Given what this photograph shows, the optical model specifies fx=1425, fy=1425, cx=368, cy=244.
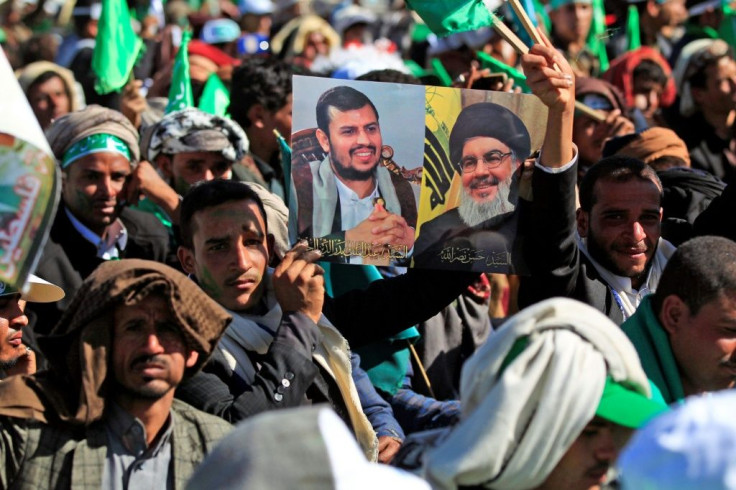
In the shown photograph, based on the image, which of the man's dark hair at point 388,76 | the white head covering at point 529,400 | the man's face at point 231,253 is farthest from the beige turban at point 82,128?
the white head covering at point 529,400

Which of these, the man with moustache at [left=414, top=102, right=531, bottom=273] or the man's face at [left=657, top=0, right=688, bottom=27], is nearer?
the man with moustache at [left=414, top=102, right=531, bottom=273]

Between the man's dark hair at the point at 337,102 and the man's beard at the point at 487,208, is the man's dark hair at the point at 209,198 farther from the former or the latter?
the man's beard at the point at 487,208

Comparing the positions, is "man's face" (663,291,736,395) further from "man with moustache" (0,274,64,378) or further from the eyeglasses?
"man with moustache" (0,274,64,378)

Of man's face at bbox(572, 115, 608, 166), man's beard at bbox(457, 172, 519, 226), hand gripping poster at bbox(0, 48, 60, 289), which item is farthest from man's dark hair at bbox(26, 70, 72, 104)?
hand gripping poster at bbox(0, 48, 60, 289)

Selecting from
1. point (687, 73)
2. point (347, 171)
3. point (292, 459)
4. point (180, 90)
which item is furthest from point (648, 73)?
point (292, 459)

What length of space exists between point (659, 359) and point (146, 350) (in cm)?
162

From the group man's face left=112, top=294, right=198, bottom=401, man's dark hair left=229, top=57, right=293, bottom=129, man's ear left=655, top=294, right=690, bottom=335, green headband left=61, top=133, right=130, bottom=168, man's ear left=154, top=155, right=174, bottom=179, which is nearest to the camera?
man's face left=112, top=294, right=198, bottom=401

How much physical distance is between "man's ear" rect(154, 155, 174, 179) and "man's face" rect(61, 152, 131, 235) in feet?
1.37

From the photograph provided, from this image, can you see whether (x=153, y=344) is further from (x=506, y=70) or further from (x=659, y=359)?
(x=506, y=70)

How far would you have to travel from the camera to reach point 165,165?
7094 mm

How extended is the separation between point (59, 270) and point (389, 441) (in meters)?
2.06

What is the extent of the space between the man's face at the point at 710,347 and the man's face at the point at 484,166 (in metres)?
0.88

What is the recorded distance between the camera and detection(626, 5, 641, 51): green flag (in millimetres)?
11430

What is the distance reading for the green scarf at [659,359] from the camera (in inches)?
174
